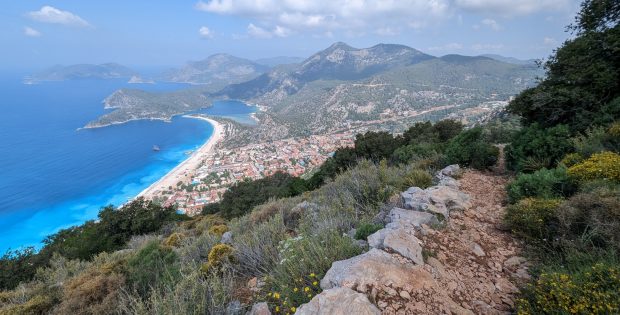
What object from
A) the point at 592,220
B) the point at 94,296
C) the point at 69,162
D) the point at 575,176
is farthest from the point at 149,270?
the point at 69,162

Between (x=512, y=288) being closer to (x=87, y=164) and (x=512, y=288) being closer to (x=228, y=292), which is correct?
(x=228, y=292)

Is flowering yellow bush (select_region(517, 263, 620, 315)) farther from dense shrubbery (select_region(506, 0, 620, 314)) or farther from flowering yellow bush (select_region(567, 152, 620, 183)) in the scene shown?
flowering yellow bush (select_region(567, 152, 620, 183))

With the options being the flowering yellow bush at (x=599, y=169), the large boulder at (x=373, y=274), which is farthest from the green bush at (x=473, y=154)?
the large boulder at (x=373, y=274)

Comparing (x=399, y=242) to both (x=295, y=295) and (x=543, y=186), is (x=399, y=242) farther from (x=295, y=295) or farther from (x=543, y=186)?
(x=543, y=186)

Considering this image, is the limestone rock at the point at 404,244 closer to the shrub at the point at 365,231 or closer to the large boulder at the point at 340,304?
the shrub at the point at 365,231

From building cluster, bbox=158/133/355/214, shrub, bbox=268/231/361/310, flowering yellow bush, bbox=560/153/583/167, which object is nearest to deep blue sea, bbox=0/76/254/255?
building cluster, bbox=158/133/355/214
